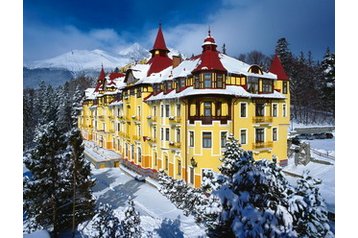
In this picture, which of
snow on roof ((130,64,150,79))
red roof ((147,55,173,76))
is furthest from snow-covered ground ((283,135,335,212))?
snow on roof ((130,64,150,79))

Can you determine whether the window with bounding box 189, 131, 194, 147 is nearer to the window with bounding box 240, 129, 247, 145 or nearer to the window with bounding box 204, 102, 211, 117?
the window with bounding box 204, 102, 211, 117

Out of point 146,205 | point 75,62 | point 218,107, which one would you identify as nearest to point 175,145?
point 218,107

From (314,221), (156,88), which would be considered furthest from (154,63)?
(314,221)

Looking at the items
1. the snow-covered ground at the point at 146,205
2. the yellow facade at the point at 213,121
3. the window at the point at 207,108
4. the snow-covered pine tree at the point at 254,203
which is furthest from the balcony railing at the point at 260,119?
the snow-covered pine tree at the point at 254,203

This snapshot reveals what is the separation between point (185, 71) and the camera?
7.62 meters

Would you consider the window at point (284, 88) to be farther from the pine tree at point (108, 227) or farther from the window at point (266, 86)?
the pine tree at point (108, 227)

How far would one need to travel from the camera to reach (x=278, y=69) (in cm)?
527

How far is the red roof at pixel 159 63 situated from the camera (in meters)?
9.88

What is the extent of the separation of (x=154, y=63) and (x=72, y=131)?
520 cm

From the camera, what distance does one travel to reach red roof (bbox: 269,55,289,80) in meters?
4.83

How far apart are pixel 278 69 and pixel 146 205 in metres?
3.90

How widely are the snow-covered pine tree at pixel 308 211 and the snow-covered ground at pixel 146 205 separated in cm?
216

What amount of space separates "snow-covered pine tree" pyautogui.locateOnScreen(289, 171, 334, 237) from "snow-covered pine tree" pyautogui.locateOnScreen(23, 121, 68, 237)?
147 inches
